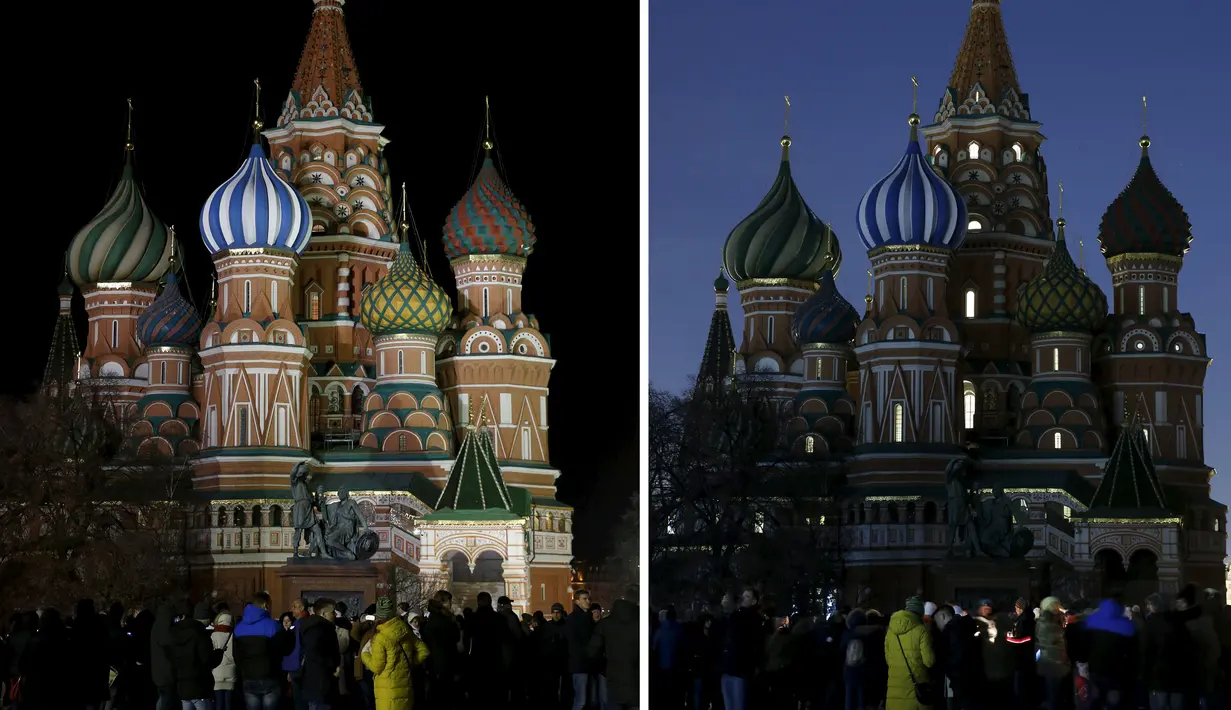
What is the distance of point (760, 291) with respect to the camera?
33281 mm

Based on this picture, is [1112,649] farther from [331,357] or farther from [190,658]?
[331,357]

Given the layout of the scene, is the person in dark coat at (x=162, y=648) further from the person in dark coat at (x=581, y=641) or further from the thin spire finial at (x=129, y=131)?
the thin spire finial at (x=129, y=131)

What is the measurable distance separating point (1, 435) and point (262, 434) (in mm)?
5463

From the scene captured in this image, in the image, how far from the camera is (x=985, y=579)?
25578 mm

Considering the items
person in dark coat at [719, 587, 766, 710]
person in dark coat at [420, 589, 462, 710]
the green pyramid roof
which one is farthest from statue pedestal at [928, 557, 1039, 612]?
person in dark coat at [719, 587, 766, 710]

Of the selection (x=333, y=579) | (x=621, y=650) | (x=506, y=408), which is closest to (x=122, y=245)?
(x=506, y=408)

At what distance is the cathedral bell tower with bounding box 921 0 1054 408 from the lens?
3206 cm

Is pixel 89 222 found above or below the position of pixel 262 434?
above

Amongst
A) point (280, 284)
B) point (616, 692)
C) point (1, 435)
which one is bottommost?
point (616, 692)

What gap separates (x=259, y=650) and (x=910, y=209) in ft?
65.9

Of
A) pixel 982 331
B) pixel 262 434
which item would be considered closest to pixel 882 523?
pixel 982 331

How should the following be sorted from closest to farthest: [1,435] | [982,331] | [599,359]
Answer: [1,435], [599,359], [982,331]

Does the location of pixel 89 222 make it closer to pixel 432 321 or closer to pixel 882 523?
pixel 432 321

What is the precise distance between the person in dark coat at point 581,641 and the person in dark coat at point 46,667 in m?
2.48
